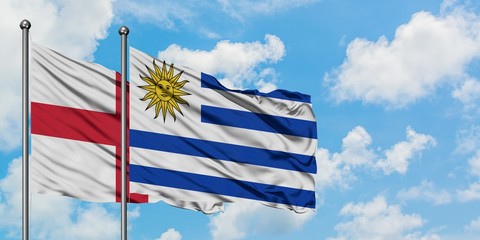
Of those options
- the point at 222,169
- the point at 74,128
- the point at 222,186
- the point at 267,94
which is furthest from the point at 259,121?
the point at 74,128

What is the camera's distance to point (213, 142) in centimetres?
2117

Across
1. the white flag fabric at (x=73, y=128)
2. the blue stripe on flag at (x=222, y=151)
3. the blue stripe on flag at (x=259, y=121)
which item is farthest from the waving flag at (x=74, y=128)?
the blue stripe on flag at (x=259, y=121)

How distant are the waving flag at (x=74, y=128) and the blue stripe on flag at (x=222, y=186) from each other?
673 mm

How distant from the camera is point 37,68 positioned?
758 inches

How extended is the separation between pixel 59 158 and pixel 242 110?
4.58 m

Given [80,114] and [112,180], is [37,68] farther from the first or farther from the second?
[112,180]

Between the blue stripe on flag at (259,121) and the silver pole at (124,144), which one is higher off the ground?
the blue stripe on flag at (259,121)

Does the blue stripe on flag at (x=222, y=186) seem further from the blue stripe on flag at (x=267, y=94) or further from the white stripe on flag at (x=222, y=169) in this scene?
the blue stripe on flag at (x=267, y=94)

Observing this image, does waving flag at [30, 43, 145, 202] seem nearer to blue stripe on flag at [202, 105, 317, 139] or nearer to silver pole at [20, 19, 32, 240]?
silver pole at [20, 19, 32, 240]

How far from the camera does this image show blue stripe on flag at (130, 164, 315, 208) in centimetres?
2006

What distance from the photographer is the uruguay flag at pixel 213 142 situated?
790 inches

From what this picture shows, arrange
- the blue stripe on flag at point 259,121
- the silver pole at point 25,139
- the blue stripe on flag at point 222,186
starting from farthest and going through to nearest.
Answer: the blue stripe on flag at point 259,121 < the blue stripe on flag at point 222,186 < the silver pole at point 25,139

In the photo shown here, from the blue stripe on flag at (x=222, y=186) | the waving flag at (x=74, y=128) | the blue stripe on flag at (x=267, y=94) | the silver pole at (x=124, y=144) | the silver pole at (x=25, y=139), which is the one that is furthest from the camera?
the blue stripe on flag at (x=267, y=94)

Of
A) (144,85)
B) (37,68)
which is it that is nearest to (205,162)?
(144,85)
